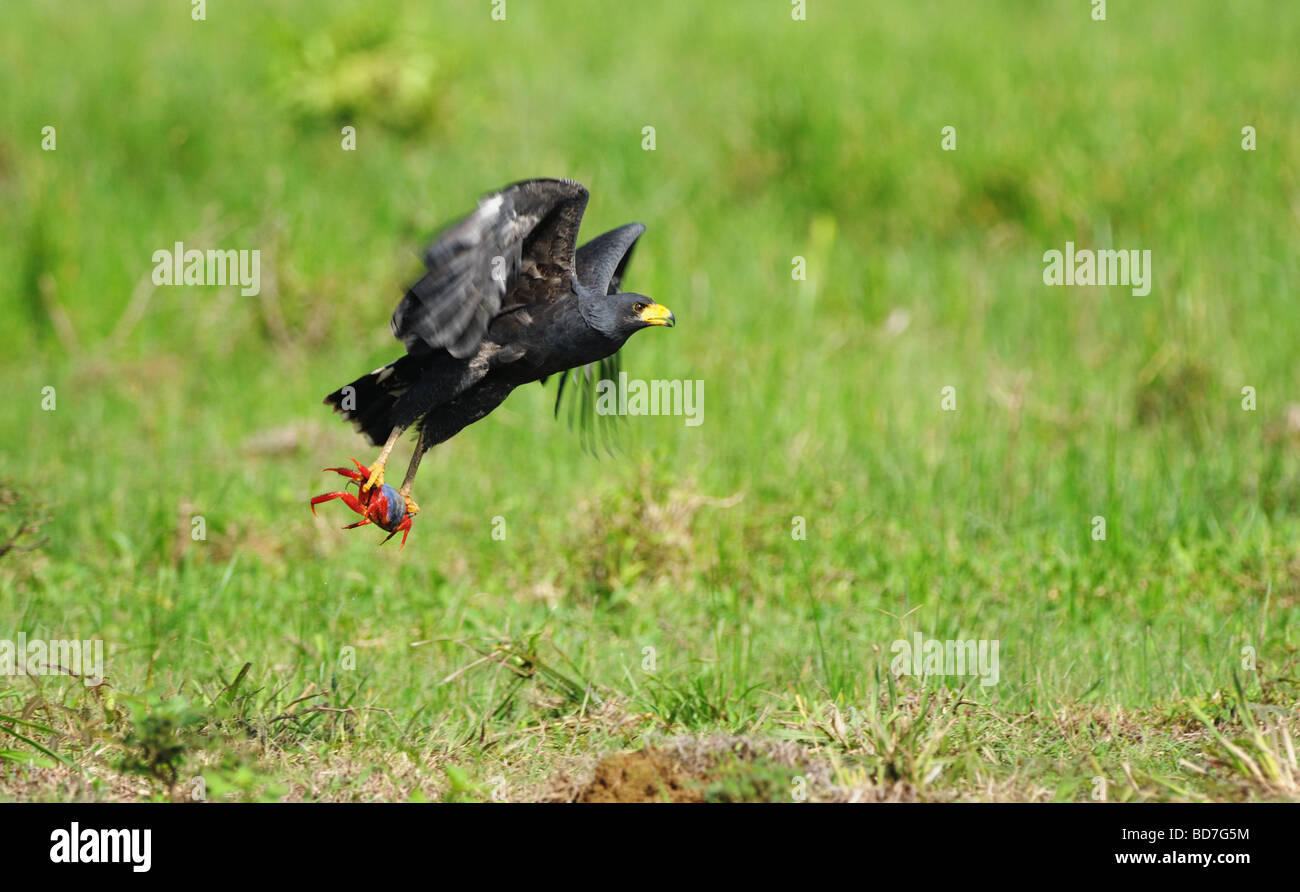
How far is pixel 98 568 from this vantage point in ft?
23.7

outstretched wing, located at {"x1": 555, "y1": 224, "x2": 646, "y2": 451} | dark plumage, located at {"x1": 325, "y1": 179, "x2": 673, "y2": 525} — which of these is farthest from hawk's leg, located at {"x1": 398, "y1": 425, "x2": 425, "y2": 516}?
outstretched wing, located at {"x1": 555, "y1": 224, "x2": 646, "y2": 451}

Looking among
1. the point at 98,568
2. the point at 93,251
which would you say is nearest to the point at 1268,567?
the point at 98,568

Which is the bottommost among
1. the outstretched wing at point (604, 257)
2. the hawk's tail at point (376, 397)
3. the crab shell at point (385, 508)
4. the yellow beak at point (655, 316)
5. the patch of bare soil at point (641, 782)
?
the patch of bare soil at point (641, 782)

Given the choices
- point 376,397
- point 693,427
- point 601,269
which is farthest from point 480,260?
point 693,427

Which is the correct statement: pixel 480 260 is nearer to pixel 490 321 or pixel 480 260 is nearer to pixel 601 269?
pixel 490 321

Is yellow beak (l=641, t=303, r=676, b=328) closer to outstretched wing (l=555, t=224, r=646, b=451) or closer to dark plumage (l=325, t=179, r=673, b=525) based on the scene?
dark plumage (l=325, t=179, r=673, b=525)

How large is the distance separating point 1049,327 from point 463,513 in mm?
4439

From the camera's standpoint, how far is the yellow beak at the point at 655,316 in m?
4.49

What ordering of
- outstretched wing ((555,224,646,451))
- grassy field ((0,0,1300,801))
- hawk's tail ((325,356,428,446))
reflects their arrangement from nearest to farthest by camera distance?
hawk's tail ((325,356,428,446)) → outstretched wing ((555,224,646,451)) → grassy field ((0,0,1300,801))

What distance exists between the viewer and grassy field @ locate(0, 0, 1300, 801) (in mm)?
5086

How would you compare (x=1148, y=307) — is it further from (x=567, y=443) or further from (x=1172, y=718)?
(x=1172, y=718)

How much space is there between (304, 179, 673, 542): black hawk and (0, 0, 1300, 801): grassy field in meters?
1.08

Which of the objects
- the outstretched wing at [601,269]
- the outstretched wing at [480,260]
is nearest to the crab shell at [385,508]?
the outstretched wing at [480,260]

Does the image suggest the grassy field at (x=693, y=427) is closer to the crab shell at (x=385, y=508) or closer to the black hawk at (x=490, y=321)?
the crab shell at (x=385, y=508)
